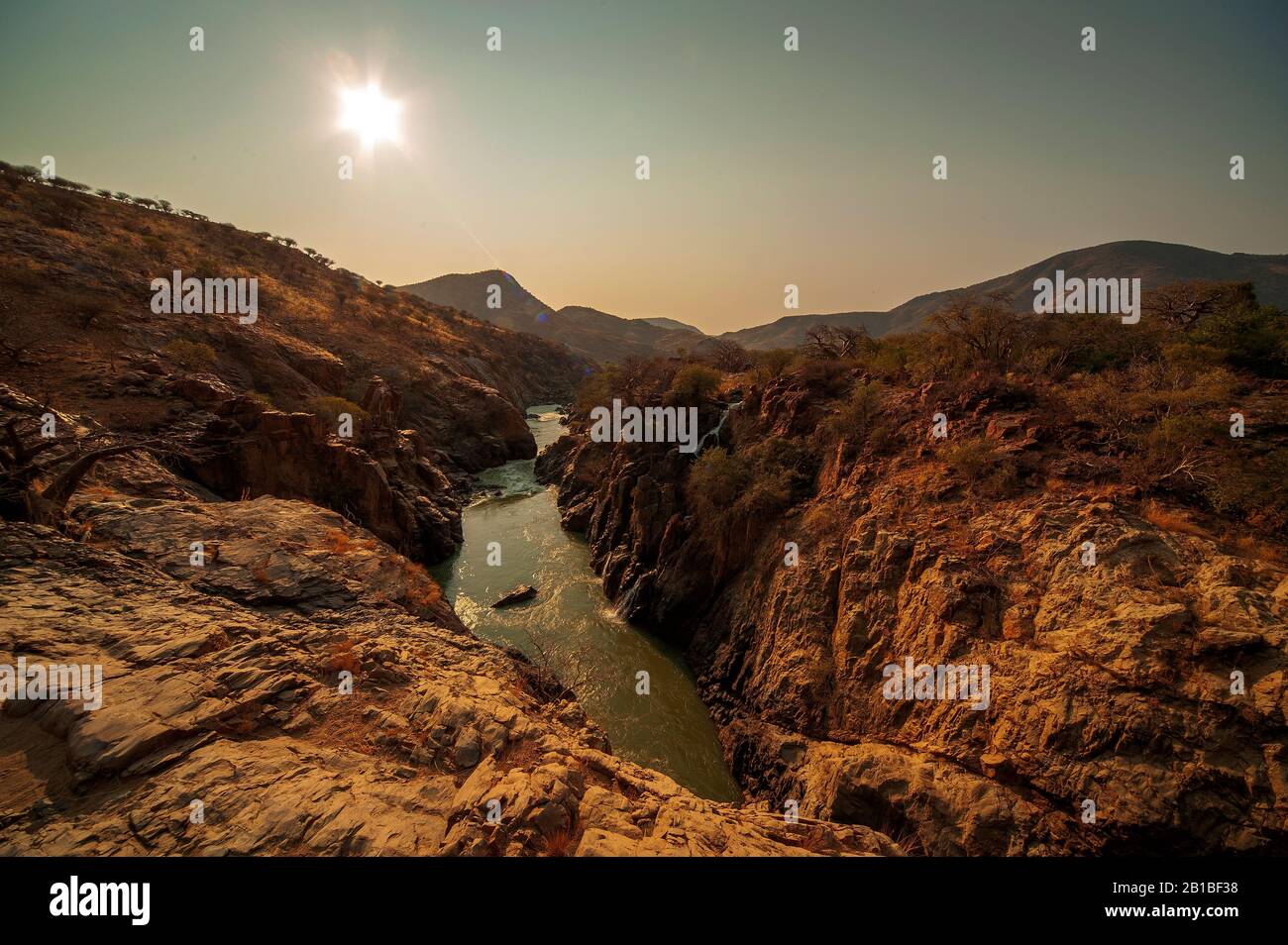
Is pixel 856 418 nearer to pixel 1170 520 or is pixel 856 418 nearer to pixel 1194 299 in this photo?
pixel 1170 520

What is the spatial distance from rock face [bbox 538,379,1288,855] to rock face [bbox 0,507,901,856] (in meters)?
2.74

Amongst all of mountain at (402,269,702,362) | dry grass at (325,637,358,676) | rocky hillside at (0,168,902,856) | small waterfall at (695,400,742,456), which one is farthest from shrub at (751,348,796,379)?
mountain at (402,269,702,362)

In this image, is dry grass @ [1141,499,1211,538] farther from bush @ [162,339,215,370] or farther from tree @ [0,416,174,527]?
bush @ [162,339,215,370]

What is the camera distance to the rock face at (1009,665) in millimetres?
5820

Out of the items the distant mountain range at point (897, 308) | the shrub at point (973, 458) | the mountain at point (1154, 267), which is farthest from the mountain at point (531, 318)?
the shrub at point (973, 458)

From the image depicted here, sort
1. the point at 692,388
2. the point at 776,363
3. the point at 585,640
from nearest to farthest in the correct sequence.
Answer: the point at 585,640 < the point at 692,388 < the point at 776,363

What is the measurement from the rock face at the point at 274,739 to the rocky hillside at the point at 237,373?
3662 millimetres

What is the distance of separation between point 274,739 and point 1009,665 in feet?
33.4

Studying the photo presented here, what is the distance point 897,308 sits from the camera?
6156 inches

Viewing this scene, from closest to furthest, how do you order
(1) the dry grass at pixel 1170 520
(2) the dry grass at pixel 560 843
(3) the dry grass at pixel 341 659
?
(2) the dry grass at pixel 560 843 < (3) the dry grass at pixel 341 659 < (1) the dry grass at pixel 1170 520

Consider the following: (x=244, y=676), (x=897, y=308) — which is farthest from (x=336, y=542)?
(x=897, y=308)

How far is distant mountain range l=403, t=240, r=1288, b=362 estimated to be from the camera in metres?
78.6

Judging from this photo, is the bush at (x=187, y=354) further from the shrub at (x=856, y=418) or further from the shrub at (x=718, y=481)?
the shrub at (x=856, y=418)
